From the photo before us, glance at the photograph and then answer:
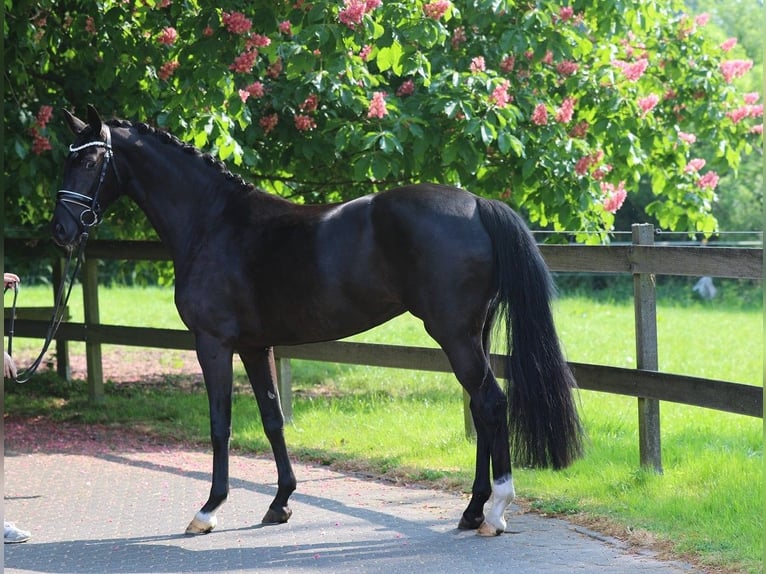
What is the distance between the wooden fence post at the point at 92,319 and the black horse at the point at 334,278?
3.87 m

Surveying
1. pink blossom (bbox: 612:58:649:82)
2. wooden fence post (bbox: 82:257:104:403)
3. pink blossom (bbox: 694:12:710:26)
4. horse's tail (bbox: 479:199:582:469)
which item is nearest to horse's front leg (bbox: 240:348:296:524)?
horse's tail (bbox: 479:199:582:469)

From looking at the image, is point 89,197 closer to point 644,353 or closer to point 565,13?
point 644,353

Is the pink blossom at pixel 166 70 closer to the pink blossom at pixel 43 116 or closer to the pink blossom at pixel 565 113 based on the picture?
the pink blossom at pixel 43 116

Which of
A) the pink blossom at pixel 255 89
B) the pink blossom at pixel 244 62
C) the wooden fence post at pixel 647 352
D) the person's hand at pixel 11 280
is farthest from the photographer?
the pink blossom at pixel 255 89

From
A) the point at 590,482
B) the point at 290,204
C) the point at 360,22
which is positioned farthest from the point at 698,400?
the point at 360,22

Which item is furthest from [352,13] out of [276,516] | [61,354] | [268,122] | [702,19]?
[61,354]

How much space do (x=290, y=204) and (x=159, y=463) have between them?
2602 millimetres

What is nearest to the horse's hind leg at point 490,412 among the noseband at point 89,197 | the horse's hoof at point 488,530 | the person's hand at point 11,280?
the horse's hoof at point 488,530

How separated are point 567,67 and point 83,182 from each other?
467cm

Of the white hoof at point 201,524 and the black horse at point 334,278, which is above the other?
the black horse at point 334,278

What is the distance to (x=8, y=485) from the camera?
6785 millimetres

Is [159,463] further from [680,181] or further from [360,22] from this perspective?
[680,181]

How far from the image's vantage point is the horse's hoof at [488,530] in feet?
16.9

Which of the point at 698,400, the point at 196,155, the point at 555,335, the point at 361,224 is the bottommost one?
the point at 698,400
